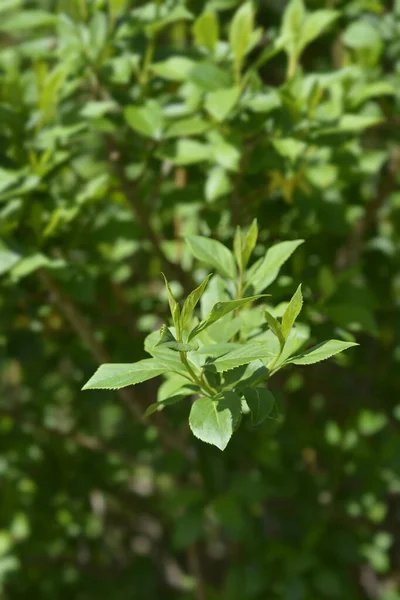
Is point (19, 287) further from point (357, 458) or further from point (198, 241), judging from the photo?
point (357, 458)

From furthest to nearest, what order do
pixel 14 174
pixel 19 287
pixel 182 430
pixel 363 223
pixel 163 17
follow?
pixel 363 223, pixel 182 430, pixel 19 287, pixel 163 17, pixel 14 174

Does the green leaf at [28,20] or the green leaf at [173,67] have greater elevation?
the green leaf at [28,20]

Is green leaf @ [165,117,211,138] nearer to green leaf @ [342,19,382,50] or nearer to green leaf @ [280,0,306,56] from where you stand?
A: green leaf @ [280,0,306,56]

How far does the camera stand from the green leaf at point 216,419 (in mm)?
897

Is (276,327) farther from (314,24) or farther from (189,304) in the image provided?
(314,24)

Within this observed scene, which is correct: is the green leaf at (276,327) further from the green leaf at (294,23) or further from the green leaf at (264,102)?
the green leaf at (294,23)

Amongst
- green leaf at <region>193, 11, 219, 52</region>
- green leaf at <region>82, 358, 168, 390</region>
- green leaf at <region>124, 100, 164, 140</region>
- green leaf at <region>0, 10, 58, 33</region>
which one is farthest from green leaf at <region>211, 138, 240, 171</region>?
green leaf at <region>82, 358, 168, 390</region>

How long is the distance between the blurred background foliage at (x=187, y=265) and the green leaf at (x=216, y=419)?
42 cm

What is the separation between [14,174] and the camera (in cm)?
141

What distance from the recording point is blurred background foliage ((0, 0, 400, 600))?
4.91ft

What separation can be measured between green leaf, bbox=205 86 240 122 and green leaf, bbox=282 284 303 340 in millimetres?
484

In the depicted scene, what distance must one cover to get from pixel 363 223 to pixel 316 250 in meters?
0.39

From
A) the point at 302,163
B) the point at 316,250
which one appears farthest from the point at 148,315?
the point at 302,163

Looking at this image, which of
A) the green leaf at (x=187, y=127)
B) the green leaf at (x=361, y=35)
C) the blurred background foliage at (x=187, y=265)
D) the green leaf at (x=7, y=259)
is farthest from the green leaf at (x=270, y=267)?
the green leaf at (x=361, y=35)
